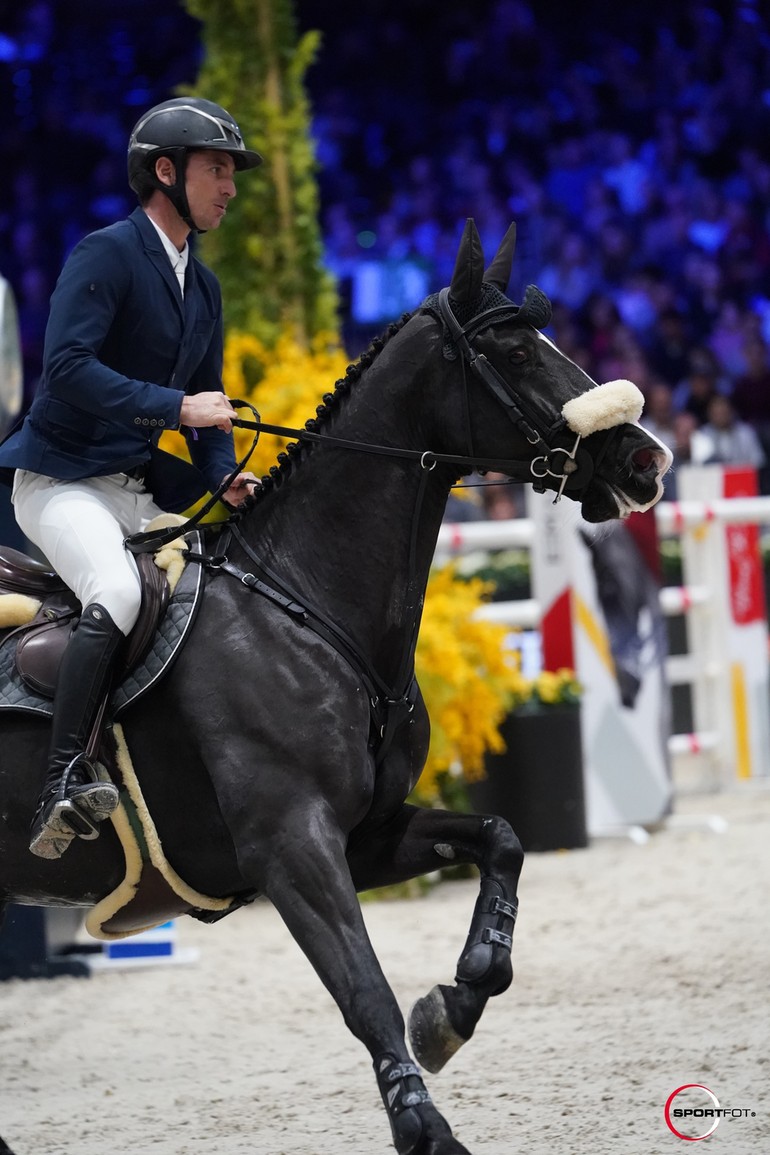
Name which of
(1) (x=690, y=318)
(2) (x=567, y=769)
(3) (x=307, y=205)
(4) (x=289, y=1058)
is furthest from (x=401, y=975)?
(1) (x=690, y=318)

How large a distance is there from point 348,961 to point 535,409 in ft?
4.15

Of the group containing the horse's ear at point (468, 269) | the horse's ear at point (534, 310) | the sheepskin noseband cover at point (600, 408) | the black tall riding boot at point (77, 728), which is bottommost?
the black tall riding boot at point (77, 728)

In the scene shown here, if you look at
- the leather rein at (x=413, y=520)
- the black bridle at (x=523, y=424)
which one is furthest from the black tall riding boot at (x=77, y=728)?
the black bridle at (x=523, y=424)

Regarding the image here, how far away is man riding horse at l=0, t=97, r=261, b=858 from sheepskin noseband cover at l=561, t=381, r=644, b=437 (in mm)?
795

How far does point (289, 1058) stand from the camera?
484 cm

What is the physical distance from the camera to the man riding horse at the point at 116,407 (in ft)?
11.2

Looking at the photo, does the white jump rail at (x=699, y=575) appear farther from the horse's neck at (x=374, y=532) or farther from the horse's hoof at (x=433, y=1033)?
the horse's hoof at (x=433, y=1033)

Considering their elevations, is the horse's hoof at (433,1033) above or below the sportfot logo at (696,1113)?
above

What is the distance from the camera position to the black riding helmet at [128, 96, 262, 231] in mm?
3668

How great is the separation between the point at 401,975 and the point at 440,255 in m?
11.0

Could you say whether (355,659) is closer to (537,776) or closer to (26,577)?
(26,577)

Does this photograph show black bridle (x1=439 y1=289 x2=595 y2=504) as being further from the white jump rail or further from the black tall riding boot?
the white jump rail

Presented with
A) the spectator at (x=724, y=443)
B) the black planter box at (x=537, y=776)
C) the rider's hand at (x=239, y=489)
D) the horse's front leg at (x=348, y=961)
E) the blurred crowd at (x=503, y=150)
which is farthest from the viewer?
the blurred crowd at (x=503, y=150)

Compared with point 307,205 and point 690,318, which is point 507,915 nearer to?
point 307,205
